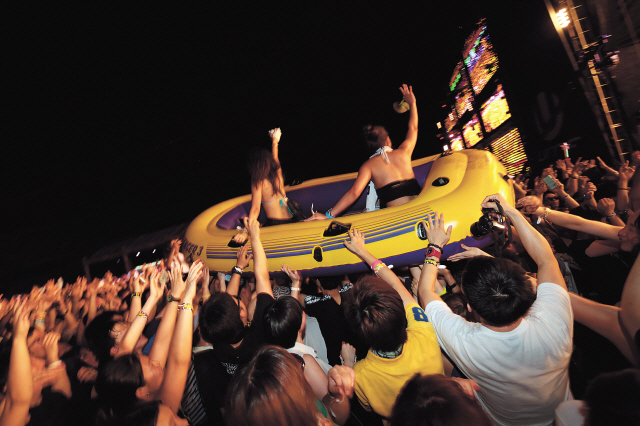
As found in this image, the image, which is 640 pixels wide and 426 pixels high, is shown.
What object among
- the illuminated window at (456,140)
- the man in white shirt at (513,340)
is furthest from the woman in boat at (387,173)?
the illuminated window at (456,140)

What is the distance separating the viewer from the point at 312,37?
23.4 ft

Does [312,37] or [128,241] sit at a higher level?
[312,37]

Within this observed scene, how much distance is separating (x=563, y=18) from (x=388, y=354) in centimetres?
571

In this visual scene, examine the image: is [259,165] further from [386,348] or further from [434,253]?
[386,348]

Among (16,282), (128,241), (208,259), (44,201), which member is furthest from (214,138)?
(208,259)

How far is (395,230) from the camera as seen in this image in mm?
2055

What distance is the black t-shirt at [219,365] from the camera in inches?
52.5

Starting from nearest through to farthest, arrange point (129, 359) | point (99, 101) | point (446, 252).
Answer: point (129, 359)
point (446, 252)
point (99, 101)

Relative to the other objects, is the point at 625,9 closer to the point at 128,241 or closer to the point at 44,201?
the point at 128,241

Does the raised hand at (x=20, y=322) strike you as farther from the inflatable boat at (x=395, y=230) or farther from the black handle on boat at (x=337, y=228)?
the black handle on boat at (x=337, y=228)

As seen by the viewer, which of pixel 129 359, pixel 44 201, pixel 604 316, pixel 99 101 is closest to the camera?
pixel 604 316

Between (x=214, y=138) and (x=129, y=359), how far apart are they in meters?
8.93

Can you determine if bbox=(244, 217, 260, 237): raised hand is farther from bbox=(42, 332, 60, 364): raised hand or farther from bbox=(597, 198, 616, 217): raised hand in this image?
bbox=(597, 198, 616, 217): raised hand

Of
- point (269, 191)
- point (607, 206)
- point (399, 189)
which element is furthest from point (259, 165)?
point (607, 206)
